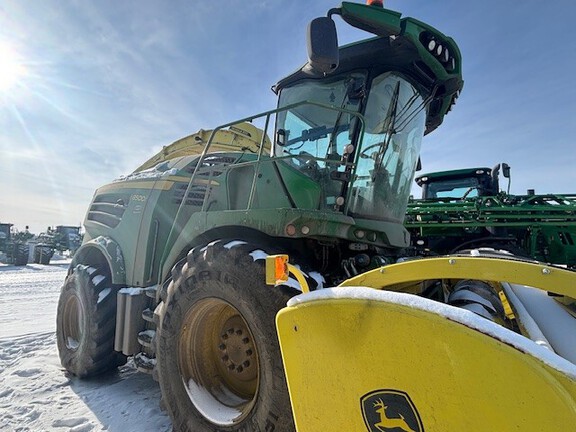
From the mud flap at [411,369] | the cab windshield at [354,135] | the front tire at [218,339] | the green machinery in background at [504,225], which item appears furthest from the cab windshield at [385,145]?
the green machinery in background at [504,225]

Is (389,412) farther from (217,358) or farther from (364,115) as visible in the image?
(364,115)

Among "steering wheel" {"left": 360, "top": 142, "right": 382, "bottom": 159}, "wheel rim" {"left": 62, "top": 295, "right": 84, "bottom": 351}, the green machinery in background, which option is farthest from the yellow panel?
the green machinery in background

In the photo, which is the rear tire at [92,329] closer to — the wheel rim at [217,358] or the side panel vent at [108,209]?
the side panel vent at [108,209]

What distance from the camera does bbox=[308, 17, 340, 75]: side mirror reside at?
202cm

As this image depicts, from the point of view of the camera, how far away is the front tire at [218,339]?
6.61 ft

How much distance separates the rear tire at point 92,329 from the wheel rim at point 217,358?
1661 mm

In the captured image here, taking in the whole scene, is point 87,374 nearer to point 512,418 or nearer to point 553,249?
point 512,418

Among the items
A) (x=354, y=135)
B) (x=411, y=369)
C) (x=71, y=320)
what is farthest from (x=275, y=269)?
(x=71, y=320)

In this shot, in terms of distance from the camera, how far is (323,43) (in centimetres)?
203

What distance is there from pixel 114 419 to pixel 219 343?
46.6 inches

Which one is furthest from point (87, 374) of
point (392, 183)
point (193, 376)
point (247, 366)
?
point (392, 183)

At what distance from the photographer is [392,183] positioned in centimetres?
311

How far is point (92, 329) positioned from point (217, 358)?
1.81 metres

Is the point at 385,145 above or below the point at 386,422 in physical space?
above
